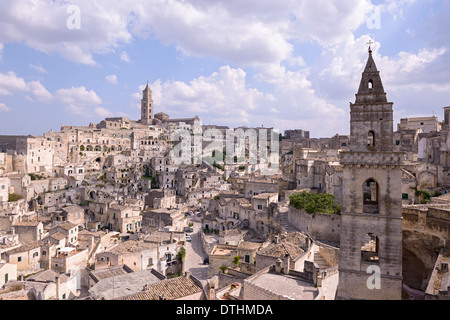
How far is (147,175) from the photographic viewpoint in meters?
70.3

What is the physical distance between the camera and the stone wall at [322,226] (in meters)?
26.4

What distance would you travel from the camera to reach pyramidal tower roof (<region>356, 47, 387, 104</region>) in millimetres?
12688

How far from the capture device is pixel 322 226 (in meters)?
27.1

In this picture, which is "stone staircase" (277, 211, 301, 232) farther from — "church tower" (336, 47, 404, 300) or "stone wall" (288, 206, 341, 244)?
"church tower" (336, 47, 404, 300)

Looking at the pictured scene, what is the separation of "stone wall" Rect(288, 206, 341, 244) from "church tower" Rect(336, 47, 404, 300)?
1376cm

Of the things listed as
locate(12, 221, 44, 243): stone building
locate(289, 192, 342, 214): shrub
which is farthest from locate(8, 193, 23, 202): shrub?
locate(289, 192, 342, 214): shrub

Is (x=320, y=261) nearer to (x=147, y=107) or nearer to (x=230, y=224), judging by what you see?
(x=230, y=224)

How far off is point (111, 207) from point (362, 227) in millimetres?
38165

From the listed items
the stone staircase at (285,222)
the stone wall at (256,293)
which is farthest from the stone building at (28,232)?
the stone wall at (256,293)

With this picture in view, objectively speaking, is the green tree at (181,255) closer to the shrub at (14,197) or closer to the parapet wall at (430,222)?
the parapet wall at (430,222)

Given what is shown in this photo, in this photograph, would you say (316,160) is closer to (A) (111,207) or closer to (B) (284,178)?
(B) (284,178)

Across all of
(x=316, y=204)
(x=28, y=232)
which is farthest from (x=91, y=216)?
(x=316, y=204)
